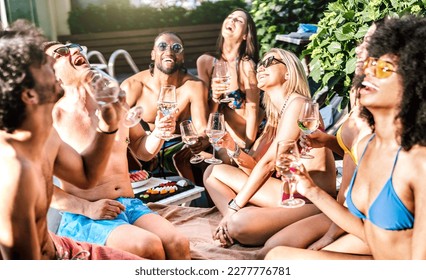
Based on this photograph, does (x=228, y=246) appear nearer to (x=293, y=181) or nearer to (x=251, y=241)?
(x=251, y=241)

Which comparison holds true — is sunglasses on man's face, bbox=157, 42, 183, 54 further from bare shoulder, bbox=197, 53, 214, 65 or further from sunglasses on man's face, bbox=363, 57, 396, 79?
sunglasses on man's face, bbox=363, 57, 396, 79

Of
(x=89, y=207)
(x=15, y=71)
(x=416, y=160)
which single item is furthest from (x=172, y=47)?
(x=416, y=160)

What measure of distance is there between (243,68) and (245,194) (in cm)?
77

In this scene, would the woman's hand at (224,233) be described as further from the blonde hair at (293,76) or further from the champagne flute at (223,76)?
the champagne flute at (223,76)

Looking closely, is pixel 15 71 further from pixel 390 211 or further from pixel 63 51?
pixel 390 211

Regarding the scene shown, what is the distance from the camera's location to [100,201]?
2385 mm

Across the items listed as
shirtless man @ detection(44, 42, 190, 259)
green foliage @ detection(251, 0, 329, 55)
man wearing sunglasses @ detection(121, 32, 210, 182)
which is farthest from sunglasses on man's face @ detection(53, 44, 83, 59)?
green foliage @ detection(251, 0, 329, 55)

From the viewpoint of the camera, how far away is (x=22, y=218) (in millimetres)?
1821

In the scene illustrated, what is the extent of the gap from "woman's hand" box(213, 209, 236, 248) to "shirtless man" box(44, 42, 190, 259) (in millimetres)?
194

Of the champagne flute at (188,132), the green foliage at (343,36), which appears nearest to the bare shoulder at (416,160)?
the green foliage at (343,36)

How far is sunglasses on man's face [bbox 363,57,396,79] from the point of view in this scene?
1.92 meters

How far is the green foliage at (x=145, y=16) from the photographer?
306 cm

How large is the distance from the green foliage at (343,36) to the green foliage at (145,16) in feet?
2.12
